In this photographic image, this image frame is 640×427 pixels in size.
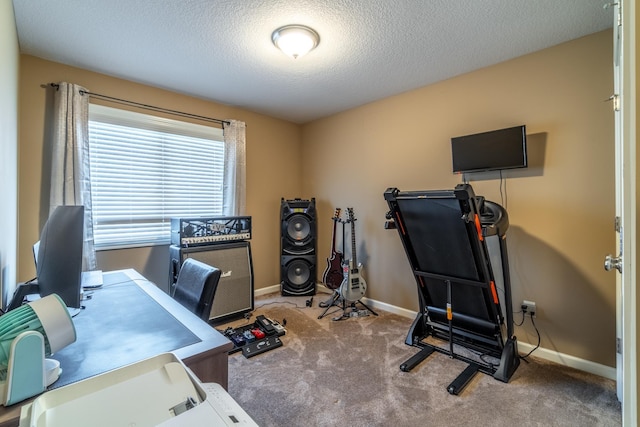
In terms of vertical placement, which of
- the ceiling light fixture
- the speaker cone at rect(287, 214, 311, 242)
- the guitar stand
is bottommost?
the guitar stand

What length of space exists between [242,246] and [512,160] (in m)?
2.66

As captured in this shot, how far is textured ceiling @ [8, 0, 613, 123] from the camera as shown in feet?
5.89

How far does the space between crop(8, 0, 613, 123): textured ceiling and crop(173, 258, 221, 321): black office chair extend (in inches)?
63.6

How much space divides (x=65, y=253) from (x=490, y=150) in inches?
110

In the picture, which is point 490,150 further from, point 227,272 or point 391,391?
point 227,272

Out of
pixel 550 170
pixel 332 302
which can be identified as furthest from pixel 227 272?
pixel 550 170

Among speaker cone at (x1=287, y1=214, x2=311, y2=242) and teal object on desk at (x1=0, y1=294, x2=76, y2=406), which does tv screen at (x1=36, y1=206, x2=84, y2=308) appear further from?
speaker cone at (x1=287, y1=214, x2=311, y2=242)

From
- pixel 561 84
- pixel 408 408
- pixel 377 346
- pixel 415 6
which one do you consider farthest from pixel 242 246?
pixel 561 84

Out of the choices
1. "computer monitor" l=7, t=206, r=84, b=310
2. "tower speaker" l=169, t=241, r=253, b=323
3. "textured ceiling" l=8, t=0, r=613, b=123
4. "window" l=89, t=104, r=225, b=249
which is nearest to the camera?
"computer monitor" l=7, t=206, r=84, b=310

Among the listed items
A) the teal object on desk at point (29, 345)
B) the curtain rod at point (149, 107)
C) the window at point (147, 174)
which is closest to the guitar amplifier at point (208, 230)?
the window at point (147, 174)

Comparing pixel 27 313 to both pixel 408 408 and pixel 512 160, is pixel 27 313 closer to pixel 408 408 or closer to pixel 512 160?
pixel 408 408

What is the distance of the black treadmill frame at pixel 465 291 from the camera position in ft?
6.19

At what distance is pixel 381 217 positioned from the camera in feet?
10.9

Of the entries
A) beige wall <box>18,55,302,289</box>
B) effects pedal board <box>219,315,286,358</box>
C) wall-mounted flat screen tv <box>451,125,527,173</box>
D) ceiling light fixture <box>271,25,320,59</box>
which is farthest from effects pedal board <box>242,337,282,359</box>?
ceiling light fixture <box>271,25,320,59</box>
